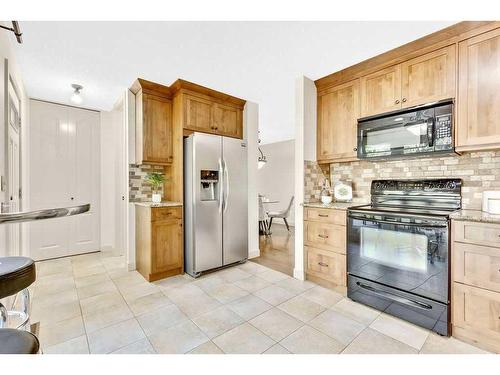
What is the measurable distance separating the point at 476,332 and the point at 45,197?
5.14 metres

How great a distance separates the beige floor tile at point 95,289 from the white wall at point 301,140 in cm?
211

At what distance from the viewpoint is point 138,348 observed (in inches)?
62.3

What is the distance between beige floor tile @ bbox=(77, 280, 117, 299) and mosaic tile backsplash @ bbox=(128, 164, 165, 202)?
1036 millimetres

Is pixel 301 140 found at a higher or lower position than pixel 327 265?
higher

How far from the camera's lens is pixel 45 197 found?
11.6 ft

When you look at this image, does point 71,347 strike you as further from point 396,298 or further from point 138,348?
point 396,298

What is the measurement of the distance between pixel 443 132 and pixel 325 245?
58.5 inches

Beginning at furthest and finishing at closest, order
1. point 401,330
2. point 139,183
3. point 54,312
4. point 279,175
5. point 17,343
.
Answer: point 279,175 < point 139,183 < point 54,312 < point 401,330 < point 17,343

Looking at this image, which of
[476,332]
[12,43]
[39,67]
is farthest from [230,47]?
[476,332]

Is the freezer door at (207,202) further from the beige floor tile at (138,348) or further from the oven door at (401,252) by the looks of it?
the oven door at (401,252)

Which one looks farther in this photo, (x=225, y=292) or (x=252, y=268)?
(x=252, y=268)

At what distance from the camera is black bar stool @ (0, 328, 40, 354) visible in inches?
25.7

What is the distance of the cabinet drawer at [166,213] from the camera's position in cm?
271

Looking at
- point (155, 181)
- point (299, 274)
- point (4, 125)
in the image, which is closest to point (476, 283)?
point (299, 274)
